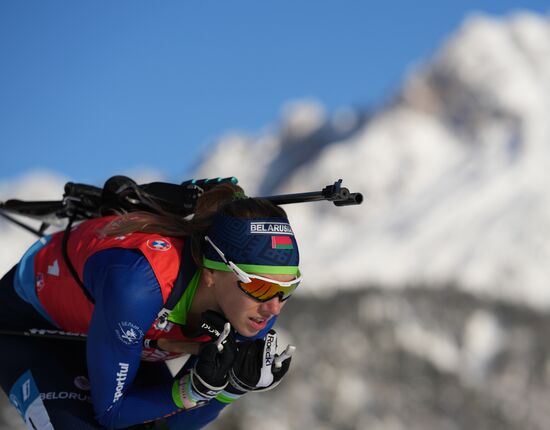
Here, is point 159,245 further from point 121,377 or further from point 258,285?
point 121,377

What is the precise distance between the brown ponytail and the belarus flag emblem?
0.19 metres

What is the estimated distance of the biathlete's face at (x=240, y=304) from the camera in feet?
16.5

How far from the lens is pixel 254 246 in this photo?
498cm

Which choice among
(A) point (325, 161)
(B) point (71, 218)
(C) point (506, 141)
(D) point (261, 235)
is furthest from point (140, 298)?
(A) point (325, 161)

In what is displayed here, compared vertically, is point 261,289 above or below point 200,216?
below

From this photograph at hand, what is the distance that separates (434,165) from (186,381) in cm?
13471


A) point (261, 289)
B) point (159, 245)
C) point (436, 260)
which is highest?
point (159, 245)

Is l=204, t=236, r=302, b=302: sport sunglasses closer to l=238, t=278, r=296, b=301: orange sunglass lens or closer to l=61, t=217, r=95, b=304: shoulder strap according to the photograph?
l=238, t=278, r=296, b=301: orange sunglass lens

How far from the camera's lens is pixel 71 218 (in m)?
6.04

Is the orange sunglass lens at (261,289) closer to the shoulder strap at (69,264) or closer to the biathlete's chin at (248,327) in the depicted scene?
the biathlete's chin at (248,327)

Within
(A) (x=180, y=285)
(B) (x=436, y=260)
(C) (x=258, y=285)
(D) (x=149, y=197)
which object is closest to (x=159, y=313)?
(A) (x=180, y=285)

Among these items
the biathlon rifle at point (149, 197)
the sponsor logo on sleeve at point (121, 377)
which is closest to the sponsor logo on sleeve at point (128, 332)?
the sponsor logo on sleeve at point (121, 377)

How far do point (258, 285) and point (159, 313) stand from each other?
59 cm

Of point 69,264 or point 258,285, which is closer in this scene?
point 258,285
